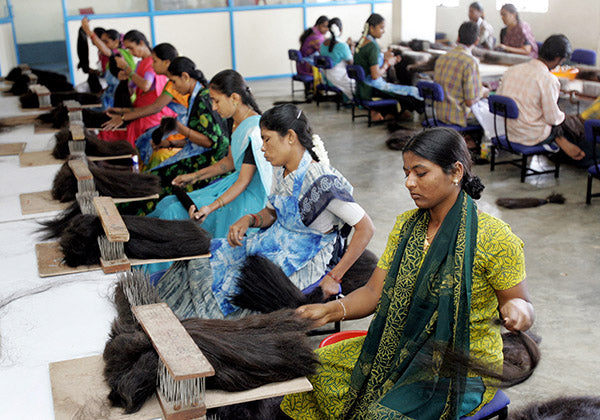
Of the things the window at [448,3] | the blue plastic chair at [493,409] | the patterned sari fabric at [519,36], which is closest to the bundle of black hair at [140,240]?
the blue plastic chair at [493,409]

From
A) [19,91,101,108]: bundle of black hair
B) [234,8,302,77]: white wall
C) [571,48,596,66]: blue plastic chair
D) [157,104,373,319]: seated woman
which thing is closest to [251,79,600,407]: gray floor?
[157,104,373,319]: seated woman

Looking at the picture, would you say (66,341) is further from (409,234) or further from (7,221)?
(7,221)

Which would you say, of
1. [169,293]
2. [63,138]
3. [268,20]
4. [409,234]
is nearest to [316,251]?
[169,293]

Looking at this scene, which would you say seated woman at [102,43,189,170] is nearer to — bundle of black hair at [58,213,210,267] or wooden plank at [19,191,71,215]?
wooden plank at [19,191,71,215]

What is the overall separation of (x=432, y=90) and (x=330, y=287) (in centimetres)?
407

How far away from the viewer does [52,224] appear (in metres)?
2.77

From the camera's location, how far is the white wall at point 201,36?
Result: 38.5 ft

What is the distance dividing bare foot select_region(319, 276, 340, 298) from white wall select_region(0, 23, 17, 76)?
775 centimetres

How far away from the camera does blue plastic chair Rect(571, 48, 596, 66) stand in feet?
26.0

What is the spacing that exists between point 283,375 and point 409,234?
60 centimetres

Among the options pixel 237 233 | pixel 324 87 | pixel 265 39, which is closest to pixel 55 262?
pixel 237 233

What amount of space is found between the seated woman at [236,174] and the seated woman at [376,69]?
444 cm

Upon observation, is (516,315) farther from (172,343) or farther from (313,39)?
(313,39)

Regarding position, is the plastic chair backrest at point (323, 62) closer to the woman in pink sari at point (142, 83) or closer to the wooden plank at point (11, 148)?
the woman in pink sari at point (142, 83)
